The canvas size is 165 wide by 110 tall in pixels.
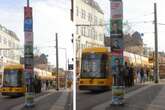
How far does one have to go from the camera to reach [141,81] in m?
56.8

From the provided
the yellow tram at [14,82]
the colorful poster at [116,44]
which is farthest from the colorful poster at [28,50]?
the yellow tram at [14,82]

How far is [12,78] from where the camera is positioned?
50.0 m

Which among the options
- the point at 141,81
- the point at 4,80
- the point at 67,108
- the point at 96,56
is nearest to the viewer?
the point at 67,108

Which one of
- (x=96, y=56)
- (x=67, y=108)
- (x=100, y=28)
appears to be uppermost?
(x=100, y=28)

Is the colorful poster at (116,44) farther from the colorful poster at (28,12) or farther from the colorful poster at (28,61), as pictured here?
the colorful poster at (28,61)

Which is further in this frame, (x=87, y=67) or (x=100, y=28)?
(x=100, y=28)

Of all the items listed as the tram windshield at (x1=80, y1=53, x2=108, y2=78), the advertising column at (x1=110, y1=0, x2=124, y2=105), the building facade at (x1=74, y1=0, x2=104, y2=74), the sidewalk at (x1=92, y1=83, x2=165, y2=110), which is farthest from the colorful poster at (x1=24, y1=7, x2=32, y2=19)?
the building facade at (x1=74, y1=0, x2=104, y2=74)

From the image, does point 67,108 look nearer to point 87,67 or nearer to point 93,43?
point 87,67

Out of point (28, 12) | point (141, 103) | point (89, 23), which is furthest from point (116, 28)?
point (89, 23)

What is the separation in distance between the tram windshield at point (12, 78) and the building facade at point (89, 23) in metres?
40.2

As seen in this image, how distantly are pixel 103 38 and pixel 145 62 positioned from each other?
32.7 m

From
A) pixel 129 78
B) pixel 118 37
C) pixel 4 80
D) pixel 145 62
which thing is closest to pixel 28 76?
pixel 118 37

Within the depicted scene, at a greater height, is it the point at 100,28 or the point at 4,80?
the point at 100,28

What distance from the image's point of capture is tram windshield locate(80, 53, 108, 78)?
4059 centimetres
